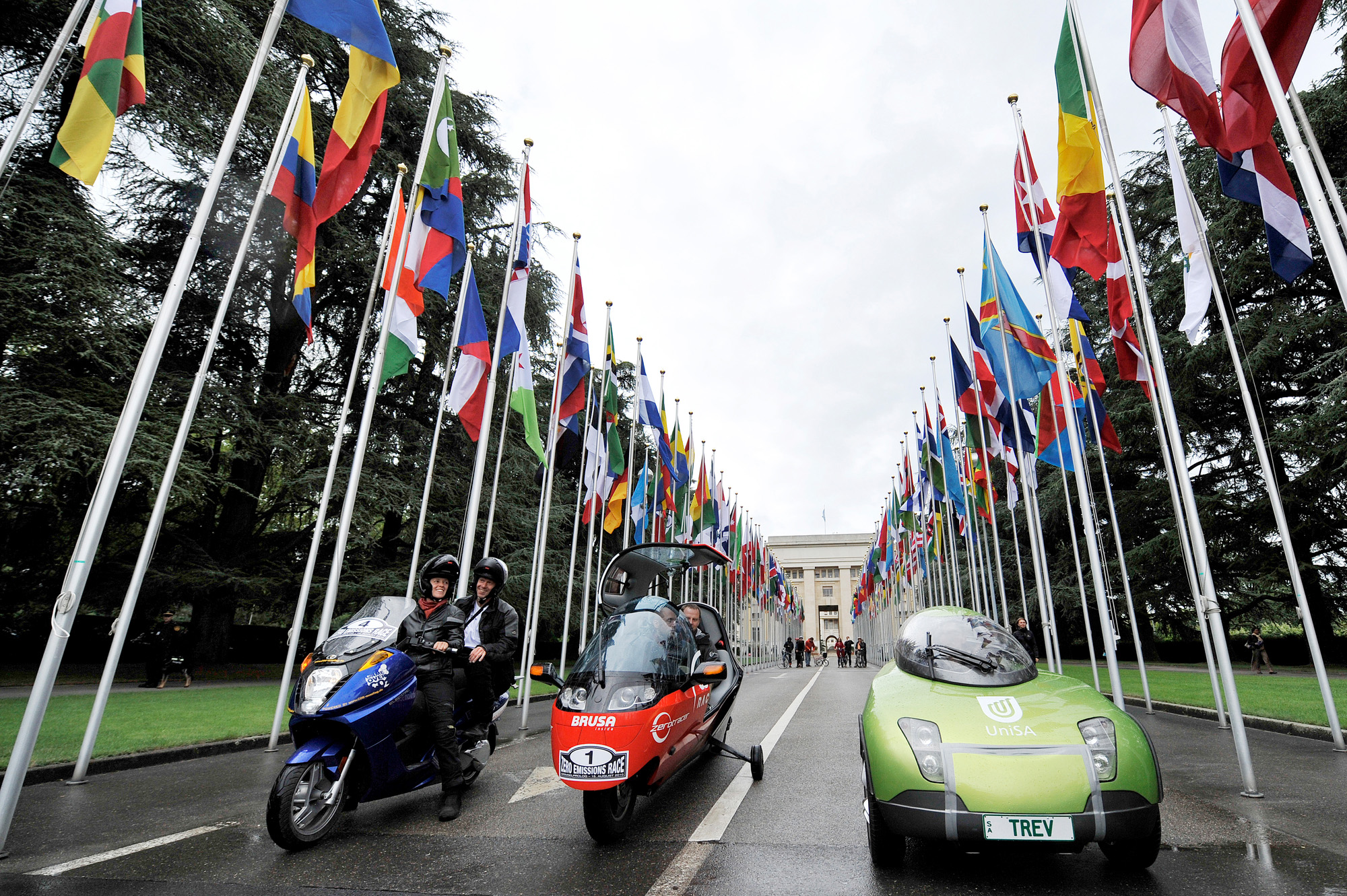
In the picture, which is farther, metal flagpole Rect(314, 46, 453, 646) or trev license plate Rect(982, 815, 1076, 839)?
metal flagpole Rect(314, 46, 453, 646)

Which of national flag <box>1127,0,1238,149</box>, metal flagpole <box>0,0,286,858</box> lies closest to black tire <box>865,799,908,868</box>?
metal flagpole <box>0,0,286,858</box>

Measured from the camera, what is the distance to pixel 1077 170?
27.7ft

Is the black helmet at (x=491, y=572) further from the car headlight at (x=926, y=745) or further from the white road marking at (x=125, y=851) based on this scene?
the car headlight at (x=926, y=745)

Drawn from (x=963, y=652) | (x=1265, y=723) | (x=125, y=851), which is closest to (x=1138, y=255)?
(x=1265, y=723)

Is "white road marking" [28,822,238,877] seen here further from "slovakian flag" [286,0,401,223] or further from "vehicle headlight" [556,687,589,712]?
"slovakian flag" [286,0,401,223]

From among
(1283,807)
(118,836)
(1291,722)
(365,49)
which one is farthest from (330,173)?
(1291,722)

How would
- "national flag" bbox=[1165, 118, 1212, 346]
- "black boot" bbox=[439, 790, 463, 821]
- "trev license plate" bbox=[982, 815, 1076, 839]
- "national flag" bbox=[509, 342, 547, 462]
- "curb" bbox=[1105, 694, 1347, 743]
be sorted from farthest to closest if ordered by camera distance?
"national flag" bbox=[509, 342, 547, 462] → "curb" bbox=[1105, 694, 1347, 743] → "national flag" bbox=[1165, 118, 1212, 346] → "black boot" bbox=[439, 790, 463, 821] → "trev license plate" bbox=[982, 815, 1076, 839]

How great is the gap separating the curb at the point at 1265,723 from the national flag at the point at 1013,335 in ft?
18.0

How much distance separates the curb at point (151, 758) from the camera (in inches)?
250

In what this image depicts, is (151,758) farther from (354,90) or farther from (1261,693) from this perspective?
(1261,693)

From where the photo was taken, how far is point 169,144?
560 inches

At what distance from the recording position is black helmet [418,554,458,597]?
5.71m

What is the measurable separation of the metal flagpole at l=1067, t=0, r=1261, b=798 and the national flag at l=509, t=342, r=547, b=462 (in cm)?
903

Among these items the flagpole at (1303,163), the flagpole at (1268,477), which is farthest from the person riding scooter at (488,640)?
the flagpole at (1268,477)
